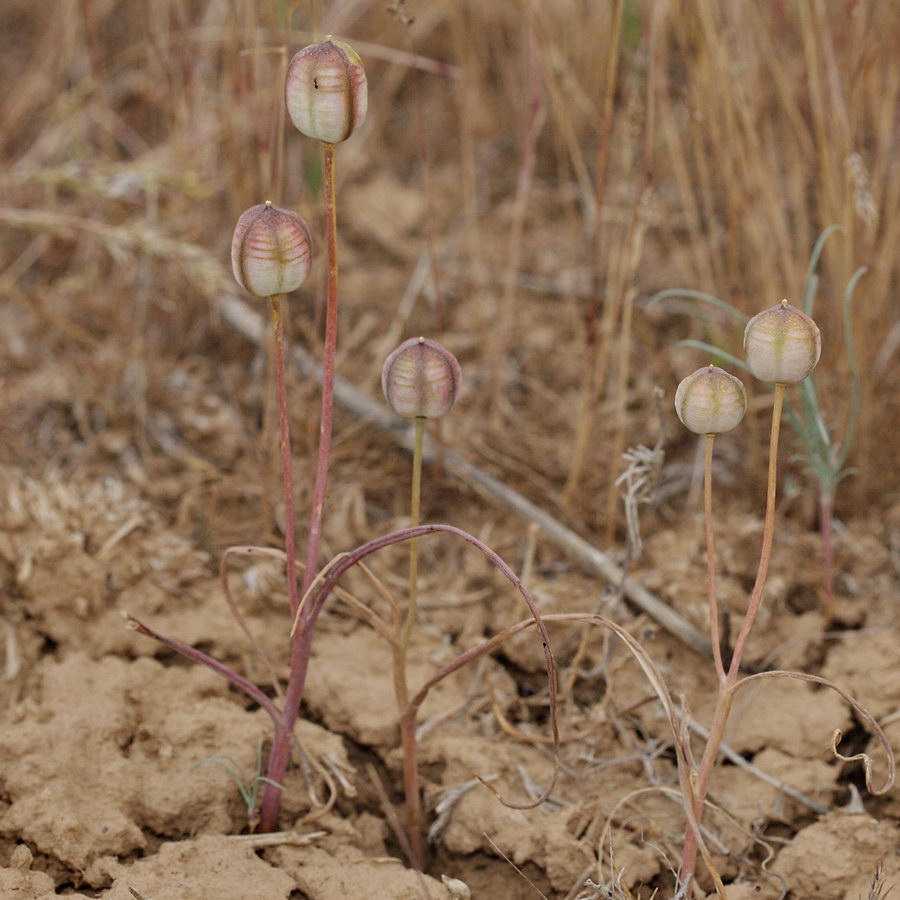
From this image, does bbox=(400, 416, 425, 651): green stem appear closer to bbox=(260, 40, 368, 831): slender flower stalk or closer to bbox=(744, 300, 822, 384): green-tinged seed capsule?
bbox=(260, 40, 368, 831): slender flower stalk

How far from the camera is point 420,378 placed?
1064 millimetres

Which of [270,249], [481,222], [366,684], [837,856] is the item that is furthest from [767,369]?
[481,222]

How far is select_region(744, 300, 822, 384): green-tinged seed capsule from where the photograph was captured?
1021 millimetres

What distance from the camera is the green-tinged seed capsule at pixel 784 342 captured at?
1021 millimetres

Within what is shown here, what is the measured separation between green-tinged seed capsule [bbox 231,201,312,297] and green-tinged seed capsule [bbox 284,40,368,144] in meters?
0.09

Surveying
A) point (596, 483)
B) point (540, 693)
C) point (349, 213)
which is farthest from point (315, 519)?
point (349, 213)

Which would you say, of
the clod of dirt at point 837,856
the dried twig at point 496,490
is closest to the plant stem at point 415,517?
the dried twig at point 496,490

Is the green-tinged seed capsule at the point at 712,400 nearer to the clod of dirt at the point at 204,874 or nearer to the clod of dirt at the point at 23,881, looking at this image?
the clod of dirt at the point at 204,874

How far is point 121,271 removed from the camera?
87.5 inches

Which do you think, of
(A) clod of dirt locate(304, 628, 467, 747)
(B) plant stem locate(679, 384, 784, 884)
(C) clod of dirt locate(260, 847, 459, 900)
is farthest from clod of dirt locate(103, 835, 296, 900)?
(B) plant stem locate(679, 384, 784, 884)

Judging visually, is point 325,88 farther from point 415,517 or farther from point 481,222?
point 481,222

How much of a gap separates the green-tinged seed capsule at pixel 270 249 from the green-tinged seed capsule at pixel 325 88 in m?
0.09

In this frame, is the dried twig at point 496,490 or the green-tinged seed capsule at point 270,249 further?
the dried twig at point 496,490

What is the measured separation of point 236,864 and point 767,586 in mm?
A: 902
